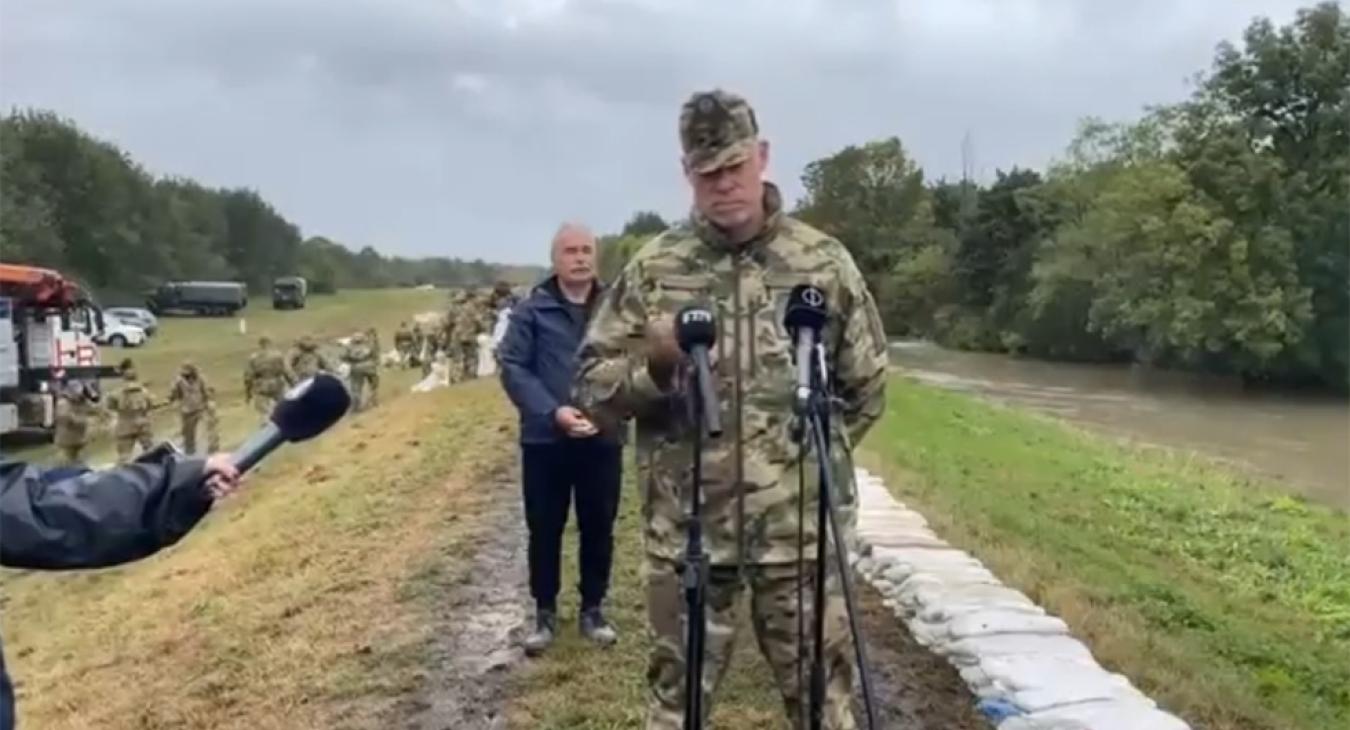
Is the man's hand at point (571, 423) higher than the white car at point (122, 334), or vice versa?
the man's hand at point (571, 423)

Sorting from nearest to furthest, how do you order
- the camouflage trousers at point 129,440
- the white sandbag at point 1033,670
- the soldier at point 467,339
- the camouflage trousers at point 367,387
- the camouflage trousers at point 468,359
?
the white sandbag at point 1033,670 → the camouflage trousers at point 129,440 → the camouflage trousers at point 367,387 → the camouflage trousers at point 468,359 → the soldier at point 467,339

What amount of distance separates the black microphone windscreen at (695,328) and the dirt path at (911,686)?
169cm

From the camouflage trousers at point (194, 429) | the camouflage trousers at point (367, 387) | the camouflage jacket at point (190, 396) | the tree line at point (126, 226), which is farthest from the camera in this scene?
the tree line at point (126, 226)

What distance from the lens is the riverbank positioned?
17.9ft

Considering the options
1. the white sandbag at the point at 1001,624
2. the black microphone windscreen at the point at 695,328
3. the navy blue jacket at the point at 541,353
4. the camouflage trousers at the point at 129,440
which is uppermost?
the black microphone windscreen at the point at 695,328

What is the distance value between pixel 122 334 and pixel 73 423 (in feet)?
80.4

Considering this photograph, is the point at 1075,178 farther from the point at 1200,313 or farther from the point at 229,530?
the point at 229,530

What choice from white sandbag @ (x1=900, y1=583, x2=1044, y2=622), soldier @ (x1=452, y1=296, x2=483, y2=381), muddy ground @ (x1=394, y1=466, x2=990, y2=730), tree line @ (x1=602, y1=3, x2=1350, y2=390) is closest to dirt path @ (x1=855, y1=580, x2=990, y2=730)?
muddy ground @ (x1=394, y1=466, x2=990, y2=730)

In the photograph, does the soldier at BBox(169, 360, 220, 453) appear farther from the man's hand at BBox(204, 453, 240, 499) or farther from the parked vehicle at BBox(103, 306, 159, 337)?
the parked vehicle at BBox(103, 306, 159, 337)

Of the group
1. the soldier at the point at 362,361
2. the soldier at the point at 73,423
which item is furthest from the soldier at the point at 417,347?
the soldier at the point at 73,423

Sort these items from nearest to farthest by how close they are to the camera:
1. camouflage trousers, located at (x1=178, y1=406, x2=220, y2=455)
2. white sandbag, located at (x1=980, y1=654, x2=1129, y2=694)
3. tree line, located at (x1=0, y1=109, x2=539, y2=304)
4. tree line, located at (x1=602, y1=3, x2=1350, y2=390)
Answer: white sandbag, located at (x1=980, y1=654, x2=1129, y2=694) < camouflage trousers, located at (x1=178, y1=406, x2=220, y2=455) < tree line, located at (x1=602, y1=3, x2=1350, y2=390) < tree line, located at (x1=0, y1=109, x2=539, y2=304)

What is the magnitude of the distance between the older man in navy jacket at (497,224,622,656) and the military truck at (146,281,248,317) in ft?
162

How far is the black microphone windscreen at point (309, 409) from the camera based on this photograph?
1848mm

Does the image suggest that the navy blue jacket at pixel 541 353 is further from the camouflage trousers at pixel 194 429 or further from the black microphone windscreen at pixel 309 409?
the camouflage trousers at pixel 194 429
